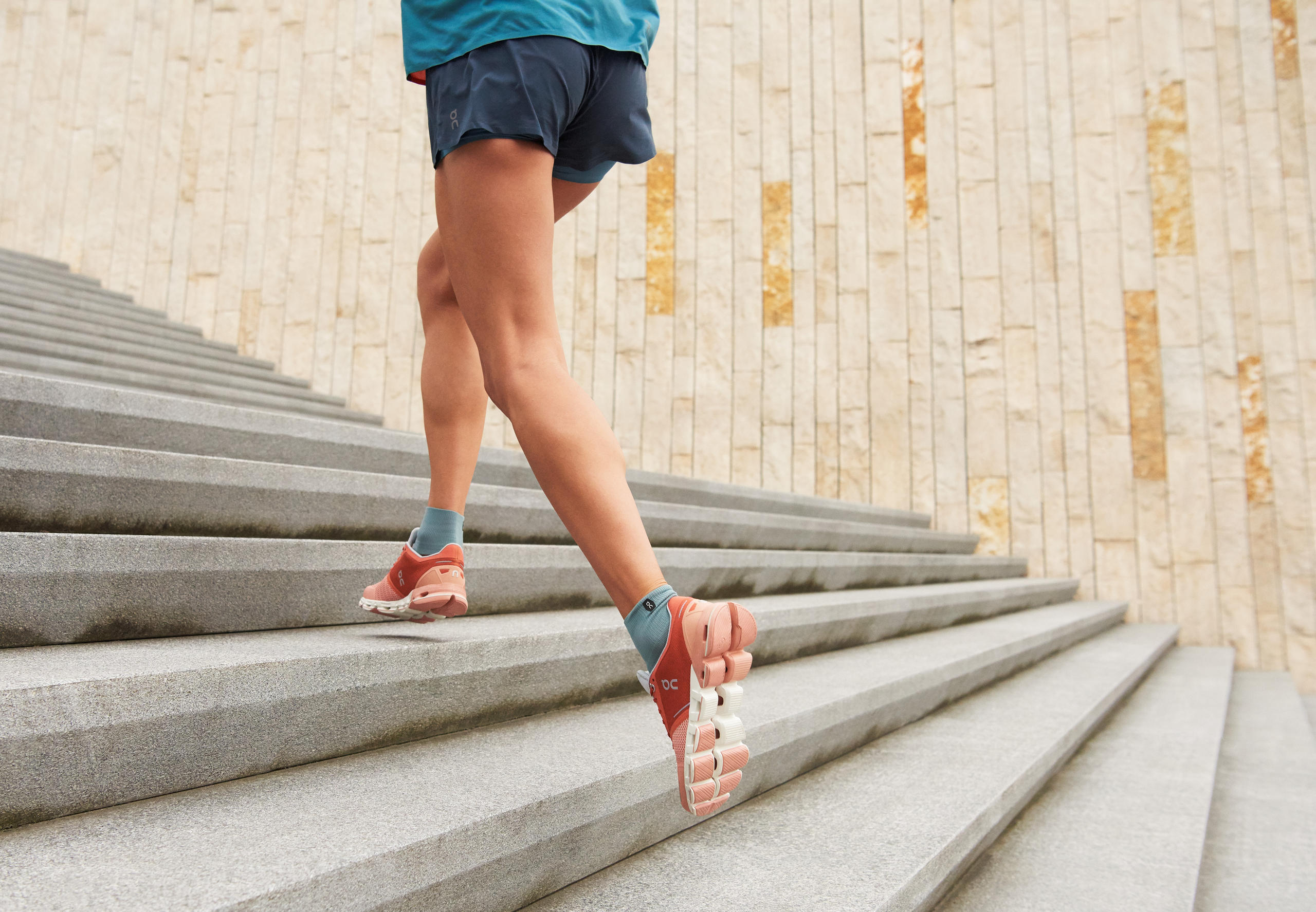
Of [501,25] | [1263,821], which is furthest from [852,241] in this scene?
[501,25]

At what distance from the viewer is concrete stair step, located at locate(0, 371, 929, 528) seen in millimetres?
1484

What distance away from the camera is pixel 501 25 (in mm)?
913

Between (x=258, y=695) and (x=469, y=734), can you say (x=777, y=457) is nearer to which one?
(x=469, y=734)

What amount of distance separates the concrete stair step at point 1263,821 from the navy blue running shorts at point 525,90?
1508mm

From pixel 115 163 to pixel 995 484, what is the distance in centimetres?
578

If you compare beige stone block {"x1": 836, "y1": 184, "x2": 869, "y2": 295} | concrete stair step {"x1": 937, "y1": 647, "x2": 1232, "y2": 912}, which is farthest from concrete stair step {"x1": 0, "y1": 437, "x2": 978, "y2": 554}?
beige stone block {"x1": 836, "y1": 184, "x2": 869, "y2": 295}

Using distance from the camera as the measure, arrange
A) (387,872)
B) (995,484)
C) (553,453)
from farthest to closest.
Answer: (995,484), (553,453), (387,872)

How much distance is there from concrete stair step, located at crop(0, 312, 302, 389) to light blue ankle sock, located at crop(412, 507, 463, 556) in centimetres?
258

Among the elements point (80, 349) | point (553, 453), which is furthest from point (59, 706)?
point (80, 349)

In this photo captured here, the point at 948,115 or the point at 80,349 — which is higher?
the point at 948,115

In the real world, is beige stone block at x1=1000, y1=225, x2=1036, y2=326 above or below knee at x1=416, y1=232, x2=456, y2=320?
above

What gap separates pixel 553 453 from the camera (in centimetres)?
89

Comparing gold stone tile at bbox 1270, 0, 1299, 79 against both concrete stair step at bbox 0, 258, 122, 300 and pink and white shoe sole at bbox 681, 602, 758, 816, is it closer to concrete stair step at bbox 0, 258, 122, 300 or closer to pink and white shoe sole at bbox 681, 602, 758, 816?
pink and white shoe sole at bbox 681, 602, 758, 816

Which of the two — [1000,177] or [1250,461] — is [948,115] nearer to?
[1000,177]
